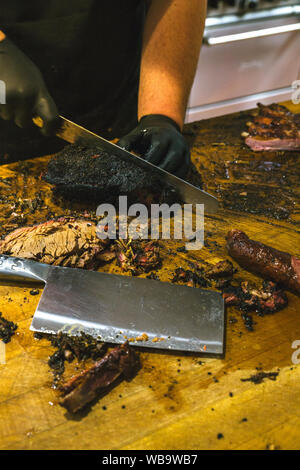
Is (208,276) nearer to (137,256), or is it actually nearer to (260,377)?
(137,256)

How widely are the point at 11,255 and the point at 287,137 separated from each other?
7.38 feet

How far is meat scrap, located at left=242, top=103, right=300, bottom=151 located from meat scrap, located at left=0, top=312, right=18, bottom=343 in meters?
2.22

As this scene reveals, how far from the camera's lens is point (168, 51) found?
9.83ft

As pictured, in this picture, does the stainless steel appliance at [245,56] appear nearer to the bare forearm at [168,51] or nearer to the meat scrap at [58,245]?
the bare forearm at [168,51]

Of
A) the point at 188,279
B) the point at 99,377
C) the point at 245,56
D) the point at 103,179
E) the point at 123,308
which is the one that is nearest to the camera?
the point at 99,377

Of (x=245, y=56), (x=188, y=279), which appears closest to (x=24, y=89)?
(x=188, y=279)

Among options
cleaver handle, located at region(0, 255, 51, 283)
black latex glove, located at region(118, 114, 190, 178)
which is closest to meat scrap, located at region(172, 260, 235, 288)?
cleaver handle, located at region(0, 255, 51, 283)

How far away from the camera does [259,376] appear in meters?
1.58

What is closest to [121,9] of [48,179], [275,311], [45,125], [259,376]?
[45,125]

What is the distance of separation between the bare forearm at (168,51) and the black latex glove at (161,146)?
41cm

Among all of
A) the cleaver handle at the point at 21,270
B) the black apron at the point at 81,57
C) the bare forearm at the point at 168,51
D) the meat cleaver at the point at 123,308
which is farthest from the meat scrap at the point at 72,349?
the bare forearm at the point at 168,51

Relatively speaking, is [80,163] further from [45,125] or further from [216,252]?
[216,252]

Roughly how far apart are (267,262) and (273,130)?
156cm

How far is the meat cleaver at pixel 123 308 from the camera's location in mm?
1665
